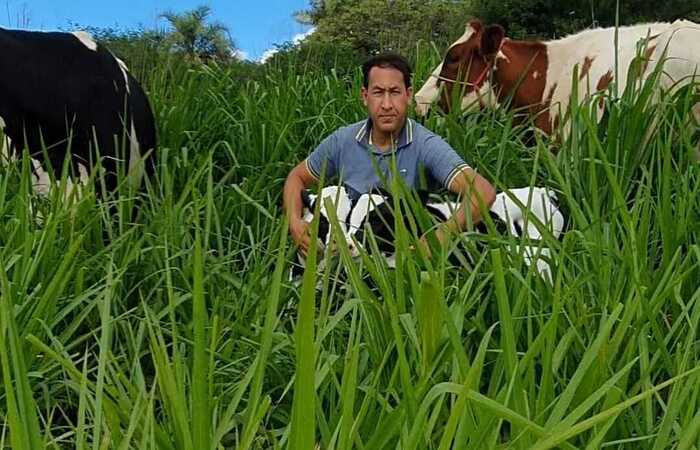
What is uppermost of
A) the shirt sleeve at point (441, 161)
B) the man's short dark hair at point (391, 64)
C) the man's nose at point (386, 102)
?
the man's short dark hair at point (391, 64)

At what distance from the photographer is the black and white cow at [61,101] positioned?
3090mm

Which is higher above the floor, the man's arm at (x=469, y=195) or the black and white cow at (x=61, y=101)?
the black and white cow at (x=61, y=101)

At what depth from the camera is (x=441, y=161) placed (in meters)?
2.62

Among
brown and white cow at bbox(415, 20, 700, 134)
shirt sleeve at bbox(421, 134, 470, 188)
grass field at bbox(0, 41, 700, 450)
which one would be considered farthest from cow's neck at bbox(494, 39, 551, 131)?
shirt sleeve at bbox(421, 134, 470, 188)

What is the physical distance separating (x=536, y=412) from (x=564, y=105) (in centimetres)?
298

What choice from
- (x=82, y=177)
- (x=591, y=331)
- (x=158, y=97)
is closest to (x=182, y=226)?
(x=82, y=177)

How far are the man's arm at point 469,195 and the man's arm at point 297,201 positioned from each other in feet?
1.41

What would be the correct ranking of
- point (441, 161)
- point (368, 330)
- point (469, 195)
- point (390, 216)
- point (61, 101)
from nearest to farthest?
1. point (368, 330)
2. point (469, 195)
3. point (390, 216)
4. point (441, 161)
5. point (61, 101)

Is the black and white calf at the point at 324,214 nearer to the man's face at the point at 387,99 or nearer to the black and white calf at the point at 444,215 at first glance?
the black and white calf at the point at 444,215

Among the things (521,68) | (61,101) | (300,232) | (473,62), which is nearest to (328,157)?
(300,232)

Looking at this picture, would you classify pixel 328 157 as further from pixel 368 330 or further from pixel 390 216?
pixel 368 330

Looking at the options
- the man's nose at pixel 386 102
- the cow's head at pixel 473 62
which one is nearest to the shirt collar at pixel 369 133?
the man's nose at pixel 386 102

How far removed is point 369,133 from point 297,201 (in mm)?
317

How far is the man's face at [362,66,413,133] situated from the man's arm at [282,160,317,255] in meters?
0.30
